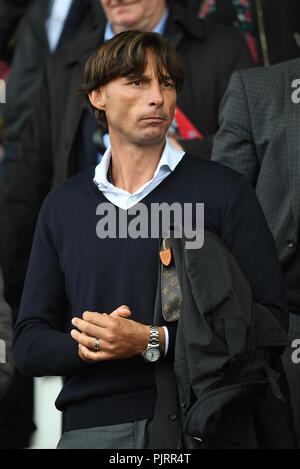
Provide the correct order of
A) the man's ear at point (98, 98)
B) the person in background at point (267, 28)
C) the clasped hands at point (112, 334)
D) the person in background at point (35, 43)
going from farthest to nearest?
1. the person in background at point (35, 43)
2. the person in background at point (267, 28)
3. the man's ear at point (98, 98)
4. the clasped hands at point (112, 334)

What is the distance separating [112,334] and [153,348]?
14cm

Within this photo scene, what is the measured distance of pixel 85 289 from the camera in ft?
10.8

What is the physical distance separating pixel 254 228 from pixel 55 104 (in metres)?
2.12

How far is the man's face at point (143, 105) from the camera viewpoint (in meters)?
3.29

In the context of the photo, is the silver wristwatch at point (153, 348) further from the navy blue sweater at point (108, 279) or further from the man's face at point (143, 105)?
the man's face at point (143, 105)

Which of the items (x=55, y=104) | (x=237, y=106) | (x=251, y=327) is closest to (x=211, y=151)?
(x=237, y=106)

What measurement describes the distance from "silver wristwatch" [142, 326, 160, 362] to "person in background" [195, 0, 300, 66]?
2490 millimetres

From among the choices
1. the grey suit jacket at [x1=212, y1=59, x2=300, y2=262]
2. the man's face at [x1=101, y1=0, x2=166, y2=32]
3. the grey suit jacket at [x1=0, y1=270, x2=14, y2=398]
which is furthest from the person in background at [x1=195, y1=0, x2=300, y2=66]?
the grey suit jacket at [x1=0, y1=270, x2=14, y2=398]

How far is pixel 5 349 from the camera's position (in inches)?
135

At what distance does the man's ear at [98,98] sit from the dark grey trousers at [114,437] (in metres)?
1.04

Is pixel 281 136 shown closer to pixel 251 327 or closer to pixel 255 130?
pixel 255 130

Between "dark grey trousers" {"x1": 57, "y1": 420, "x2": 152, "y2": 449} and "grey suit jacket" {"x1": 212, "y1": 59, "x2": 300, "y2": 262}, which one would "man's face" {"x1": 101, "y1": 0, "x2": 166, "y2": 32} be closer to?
"grey suit jacket" {"x1": 212, "y1": 59, "x2": 300, "y2": 262}

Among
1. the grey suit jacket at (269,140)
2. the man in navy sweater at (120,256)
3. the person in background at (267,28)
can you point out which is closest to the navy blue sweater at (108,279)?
the man in navy sweater at (120,256)
